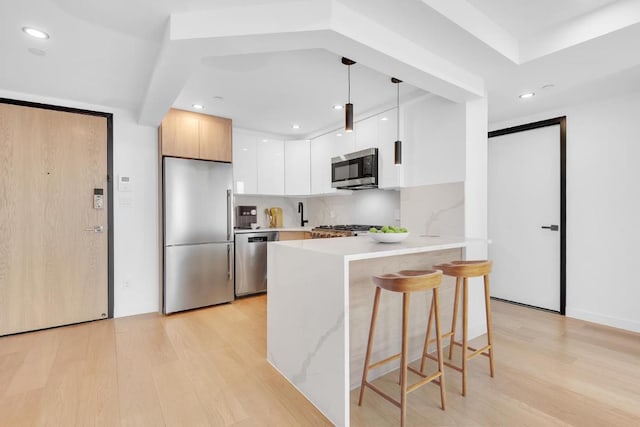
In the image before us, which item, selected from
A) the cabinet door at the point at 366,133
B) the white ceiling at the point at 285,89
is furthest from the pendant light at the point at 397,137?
the cabinet door at the point at 366,133

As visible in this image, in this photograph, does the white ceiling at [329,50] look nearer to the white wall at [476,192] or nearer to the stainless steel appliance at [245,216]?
the white wall at [476,192]

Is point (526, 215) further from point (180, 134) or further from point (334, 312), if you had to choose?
point (180, 134)

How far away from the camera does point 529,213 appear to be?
3652 millimetres

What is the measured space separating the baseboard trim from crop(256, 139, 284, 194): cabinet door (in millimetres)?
3863

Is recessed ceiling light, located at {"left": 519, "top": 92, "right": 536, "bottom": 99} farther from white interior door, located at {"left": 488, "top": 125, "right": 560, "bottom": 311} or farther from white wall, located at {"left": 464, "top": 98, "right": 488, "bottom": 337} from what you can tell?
white interior door, located at {"left": 488, "top": 125, "right": 560, "bottom": 311}

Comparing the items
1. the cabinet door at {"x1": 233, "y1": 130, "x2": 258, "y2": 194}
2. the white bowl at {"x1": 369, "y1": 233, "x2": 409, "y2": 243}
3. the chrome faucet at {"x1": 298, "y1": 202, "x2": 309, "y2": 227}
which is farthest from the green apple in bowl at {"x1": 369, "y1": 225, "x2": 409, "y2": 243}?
the chrome faucet at {"x1": 298, "y1": 202, "x2": 309, "y2": 227}

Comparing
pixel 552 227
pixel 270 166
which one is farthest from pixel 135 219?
pixel 552 227

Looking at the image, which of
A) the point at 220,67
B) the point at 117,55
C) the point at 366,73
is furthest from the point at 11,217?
the point at 366,73

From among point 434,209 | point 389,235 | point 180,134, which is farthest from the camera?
point 180,134

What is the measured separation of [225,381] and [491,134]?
401 centimetres

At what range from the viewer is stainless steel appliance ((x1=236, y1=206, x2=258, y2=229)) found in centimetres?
454

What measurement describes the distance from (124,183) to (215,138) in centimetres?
113

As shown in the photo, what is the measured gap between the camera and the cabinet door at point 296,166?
4746mm

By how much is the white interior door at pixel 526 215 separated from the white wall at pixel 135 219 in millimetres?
4179
